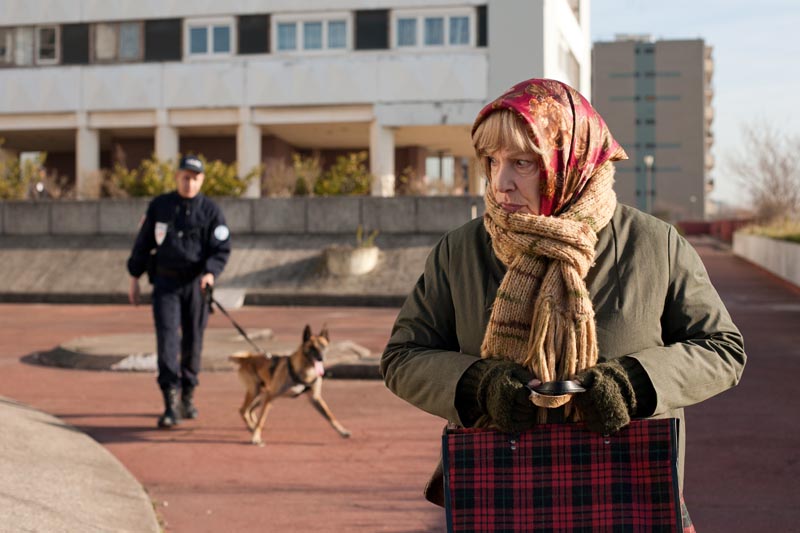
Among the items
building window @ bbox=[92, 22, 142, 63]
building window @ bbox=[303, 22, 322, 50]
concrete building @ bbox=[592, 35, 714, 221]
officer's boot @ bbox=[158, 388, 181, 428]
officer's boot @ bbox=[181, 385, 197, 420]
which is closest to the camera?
officer's boot @ bbox=[158, 388, 181, 428]

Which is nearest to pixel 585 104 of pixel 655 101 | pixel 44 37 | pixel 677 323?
pixel 677 323

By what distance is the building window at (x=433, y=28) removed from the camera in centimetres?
3406

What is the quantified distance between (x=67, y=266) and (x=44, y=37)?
17128 millimetres

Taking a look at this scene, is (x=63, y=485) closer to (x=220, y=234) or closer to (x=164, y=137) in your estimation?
(x=220, y=234)

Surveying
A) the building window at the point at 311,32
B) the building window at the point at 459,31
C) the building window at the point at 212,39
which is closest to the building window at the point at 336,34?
the building window at the point at 311,32

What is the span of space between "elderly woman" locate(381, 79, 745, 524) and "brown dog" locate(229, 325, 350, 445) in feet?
17.2

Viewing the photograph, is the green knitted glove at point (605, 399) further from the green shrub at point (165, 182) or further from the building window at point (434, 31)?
the building window at point (434, 31)

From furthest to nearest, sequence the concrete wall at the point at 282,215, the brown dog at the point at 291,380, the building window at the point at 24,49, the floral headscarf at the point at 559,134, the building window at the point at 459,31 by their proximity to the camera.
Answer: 1. the building window at the point at 24,49
2. the building window at the point at 459,31
3. the concrete wall at the point at 282,215
4. the brown dog at the point at 291,380
5. the floral headscarf at the point at 559,134

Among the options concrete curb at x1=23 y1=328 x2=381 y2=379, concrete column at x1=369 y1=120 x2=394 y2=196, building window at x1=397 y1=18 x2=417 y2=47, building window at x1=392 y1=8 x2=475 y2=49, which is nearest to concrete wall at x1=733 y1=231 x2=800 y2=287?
building window at x1=392 y1=8 x2=475 y2=49

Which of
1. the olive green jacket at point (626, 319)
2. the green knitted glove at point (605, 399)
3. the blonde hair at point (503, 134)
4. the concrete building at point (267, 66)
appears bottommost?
the green knitted glove at point (605, 399)

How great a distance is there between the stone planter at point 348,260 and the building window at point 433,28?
13.8 meters

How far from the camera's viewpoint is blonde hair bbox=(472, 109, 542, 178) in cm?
243

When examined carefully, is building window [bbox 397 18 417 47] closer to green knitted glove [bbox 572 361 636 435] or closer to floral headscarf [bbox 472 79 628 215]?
floral headscarf [bbox 472 79 628 215]

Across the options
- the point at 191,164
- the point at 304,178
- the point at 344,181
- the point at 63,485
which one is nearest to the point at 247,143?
the point at 344,181
